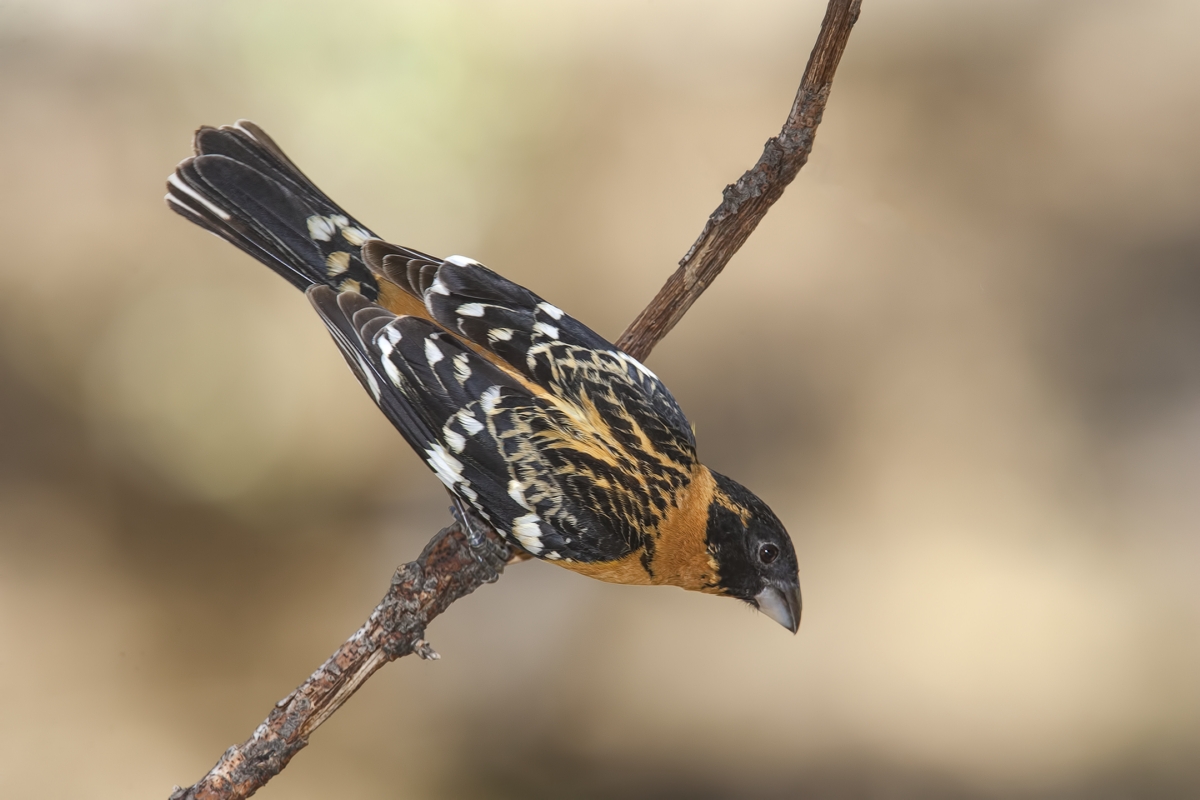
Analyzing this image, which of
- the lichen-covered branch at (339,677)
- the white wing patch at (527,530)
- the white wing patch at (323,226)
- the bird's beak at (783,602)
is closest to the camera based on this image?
the lichen-covered branch at (339,677)

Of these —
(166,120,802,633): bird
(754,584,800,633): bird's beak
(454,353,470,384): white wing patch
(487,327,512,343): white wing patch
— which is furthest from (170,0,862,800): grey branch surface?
(754,584,800,633): bird's beak

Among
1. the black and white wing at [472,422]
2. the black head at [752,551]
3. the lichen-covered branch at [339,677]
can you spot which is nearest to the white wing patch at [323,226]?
the black and white wing at [472,422]

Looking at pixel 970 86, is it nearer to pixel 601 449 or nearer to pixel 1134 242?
pixel 1134 242

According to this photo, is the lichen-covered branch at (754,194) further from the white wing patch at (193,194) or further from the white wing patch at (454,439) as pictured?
the white wing patch at (193,194)

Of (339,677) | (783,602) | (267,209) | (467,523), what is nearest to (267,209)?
(267,209)

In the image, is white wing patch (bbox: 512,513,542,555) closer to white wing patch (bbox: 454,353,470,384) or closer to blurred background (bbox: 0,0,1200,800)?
white wing patch (bbox: 454,353,470,384)

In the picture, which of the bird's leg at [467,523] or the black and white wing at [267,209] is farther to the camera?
the black and white wing at [267,209]

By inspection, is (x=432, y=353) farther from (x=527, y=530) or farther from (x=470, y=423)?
(x=527, y=530)
